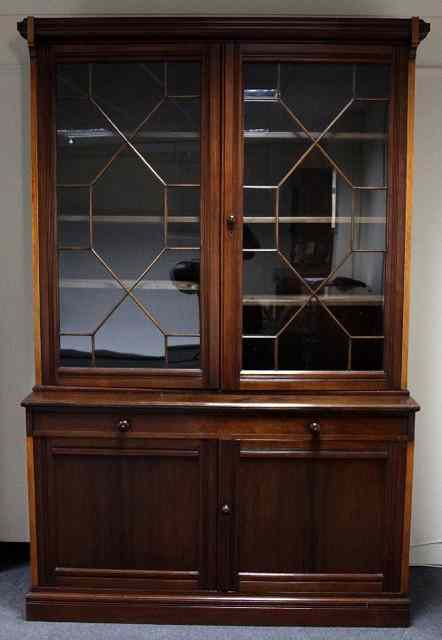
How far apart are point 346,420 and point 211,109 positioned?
94cm

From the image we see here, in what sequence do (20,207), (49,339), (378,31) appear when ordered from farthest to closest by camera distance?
1. (20,207)
2. (49,339)
3. (378,31)

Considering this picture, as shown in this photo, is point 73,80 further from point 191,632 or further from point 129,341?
point 191,632

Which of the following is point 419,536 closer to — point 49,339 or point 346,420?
point 346,420

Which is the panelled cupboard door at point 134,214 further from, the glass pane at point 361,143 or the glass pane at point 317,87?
the glass pane at point 361,143

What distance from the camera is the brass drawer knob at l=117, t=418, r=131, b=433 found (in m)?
1.78

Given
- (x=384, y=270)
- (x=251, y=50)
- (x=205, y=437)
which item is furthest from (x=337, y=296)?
(x=251, y=50)

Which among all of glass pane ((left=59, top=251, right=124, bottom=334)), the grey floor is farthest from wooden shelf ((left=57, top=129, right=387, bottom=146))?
the grey floor

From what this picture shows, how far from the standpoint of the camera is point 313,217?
1808 mm

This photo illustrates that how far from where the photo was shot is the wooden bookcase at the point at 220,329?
5.79ft

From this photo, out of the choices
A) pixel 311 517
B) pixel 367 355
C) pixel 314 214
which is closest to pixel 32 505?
pixel 311 517

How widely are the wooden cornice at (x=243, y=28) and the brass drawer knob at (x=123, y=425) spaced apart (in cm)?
105

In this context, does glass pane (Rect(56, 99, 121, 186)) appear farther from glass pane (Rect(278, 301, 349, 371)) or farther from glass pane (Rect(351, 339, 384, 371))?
glass pane (Rect(351, 339, 384, 371))

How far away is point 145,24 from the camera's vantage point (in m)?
1.72

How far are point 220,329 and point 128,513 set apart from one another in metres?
0.59
